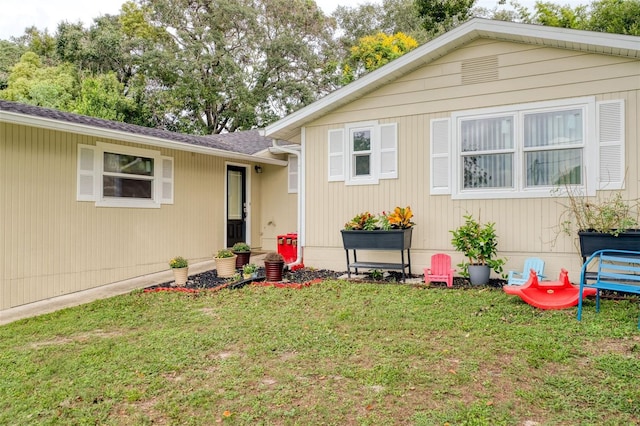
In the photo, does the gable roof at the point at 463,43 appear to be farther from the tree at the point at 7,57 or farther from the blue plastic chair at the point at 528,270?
the tree at the point at 7,57

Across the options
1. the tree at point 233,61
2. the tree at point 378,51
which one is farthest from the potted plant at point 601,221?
the tree at point 233,61

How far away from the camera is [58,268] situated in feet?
20.7

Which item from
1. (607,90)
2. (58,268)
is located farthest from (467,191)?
(58,268)

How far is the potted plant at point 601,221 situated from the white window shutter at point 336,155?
3540 mm

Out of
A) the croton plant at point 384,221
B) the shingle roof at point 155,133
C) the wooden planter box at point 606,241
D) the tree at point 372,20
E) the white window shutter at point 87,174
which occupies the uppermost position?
the tree at point 372,20

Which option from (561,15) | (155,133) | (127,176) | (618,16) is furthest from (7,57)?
(618,16)

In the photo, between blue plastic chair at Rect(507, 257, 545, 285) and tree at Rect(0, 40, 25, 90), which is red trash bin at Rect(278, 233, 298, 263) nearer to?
blue plastic chair at Rect(507, 257, 545, 285)

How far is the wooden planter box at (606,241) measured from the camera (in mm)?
5062

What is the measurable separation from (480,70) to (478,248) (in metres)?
2.79

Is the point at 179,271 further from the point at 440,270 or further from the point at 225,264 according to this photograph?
the point at 440,270

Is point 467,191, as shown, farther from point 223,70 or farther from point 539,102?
point 223,70

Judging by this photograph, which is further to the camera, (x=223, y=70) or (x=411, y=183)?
(x=223, y=70)

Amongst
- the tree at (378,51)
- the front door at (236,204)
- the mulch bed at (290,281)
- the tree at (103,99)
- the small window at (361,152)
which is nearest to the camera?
the mulch bed at (290,281)

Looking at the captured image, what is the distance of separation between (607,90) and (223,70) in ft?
62.2
